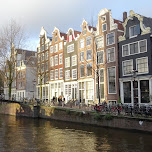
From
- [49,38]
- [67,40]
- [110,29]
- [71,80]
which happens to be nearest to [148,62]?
[110,29]

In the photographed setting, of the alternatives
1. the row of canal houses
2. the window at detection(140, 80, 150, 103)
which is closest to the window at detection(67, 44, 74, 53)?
the row of canal houses

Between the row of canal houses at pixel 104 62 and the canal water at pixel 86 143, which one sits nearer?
the canal water at pixel 86 143

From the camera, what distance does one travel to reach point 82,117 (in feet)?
83.4

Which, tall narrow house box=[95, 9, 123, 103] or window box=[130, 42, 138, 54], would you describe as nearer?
window box=[130, 42, 138, 54]

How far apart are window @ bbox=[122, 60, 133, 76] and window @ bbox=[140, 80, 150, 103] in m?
2.53

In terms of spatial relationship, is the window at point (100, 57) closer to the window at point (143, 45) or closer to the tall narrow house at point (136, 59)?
the tall narrow house at point (136, 59)

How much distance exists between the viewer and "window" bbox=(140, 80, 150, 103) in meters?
25.7

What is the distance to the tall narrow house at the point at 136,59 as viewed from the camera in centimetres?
2605

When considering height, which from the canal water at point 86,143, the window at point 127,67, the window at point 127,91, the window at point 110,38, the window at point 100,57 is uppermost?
the window at point 110,38

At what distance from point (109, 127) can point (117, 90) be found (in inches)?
326

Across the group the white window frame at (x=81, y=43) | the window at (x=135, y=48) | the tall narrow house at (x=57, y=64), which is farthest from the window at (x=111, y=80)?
the tall narrow house at (x=57, y=64)

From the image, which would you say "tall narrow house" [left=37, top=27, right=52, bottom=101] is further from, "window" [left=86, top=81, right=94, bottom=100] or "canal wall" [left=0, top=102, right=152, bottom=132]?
"window" [left=86, top=81, right=94, bottom=100]

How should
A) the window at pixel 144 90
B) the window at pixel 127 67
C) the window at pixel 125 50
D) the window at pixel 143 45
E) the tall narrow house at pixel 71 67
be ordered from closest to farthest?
1. the window at pixel 144 90
2. the window at pixel 143 45
3. the window at pixel 127 67
4. the window at pixel 125 50
5. the tall narrow house at pixel 71 67

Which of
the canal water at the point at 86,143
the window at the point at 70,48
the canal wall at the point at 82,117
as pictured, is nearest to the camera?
the canal water at the point at 86,143
